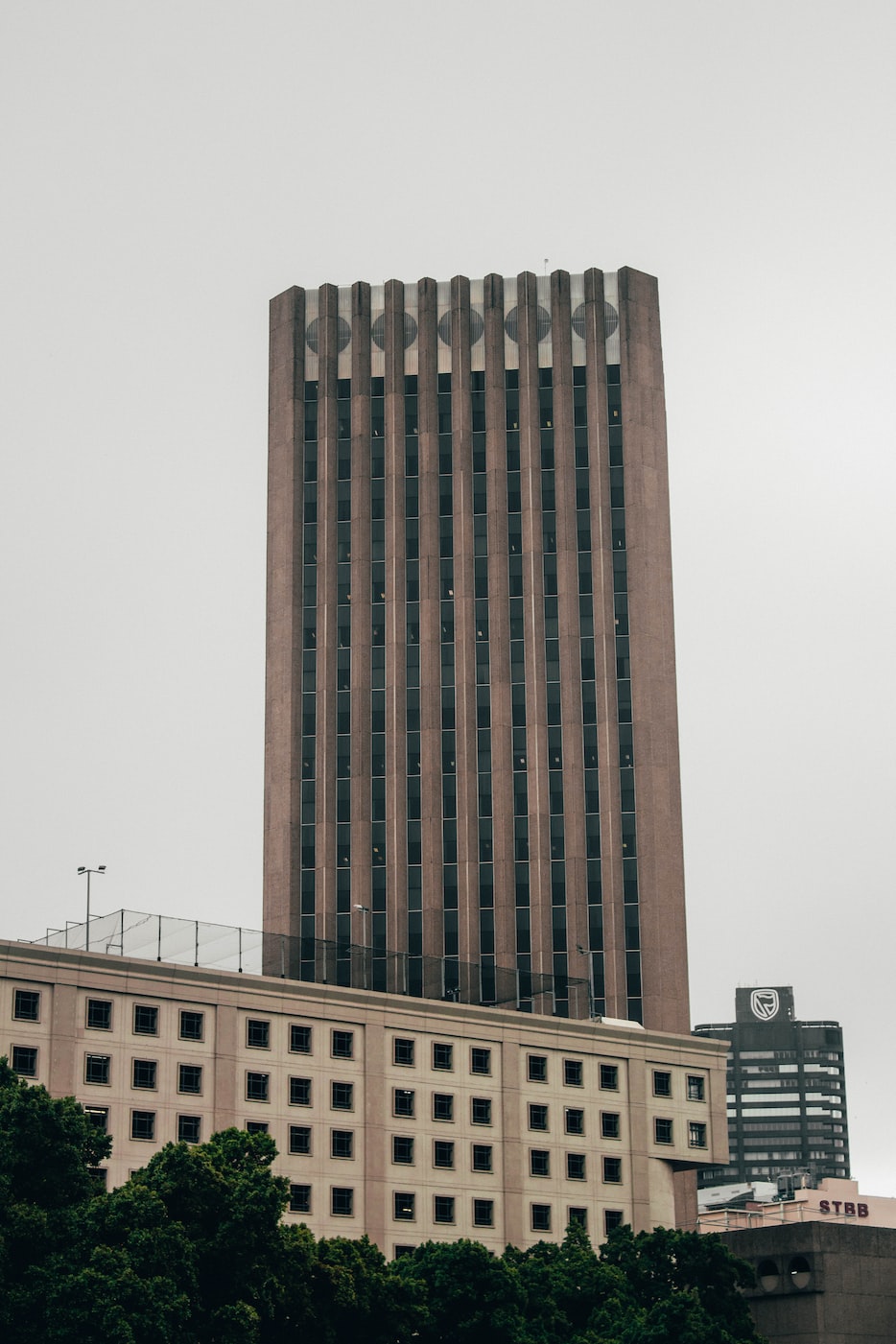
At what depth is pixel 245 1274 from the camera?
83.2 meters

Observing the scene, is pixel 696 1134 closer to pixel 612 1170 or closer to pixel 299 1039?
pixel 612 1170

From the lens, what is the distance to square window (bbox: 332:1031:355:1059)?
388ft

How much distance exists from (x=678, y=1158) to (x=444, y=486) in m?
67.3

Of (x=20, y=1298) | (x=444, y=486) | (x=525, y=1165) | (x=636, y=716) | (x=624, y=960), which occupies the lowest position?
(x=20, y=1298)

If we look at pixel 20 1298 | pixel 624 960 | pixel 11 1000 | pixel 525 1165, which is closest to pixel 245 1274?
pixel 20 1298

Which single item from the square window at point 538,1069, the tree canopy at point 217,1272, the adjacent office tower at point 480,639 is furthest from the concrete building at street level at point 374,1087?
the adjacent office tower at point 480,639

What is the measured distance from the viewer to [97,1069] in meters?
109

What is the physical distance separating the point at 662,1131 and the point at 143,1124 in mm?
35046

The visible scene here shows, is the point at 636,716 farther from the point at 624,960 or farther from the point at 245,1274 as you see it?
the point at 245,1274

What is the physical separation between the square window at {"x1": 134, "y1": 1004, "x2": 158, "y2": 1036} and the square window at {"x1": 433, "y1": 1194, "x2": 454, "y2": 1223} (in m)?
19.9

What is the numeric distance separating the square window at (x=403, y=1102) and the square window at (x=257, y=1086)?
8.24 meters

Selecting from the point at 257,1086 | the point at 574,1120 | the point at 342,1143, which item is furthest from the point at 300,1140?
the point at 574,1120

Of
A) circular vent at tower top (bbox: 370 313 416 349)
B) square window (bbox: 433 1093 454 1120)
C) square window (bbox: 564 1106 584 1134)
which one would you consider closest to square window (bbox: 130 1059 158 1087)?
square window (bbox: 433 1093 454 1120)

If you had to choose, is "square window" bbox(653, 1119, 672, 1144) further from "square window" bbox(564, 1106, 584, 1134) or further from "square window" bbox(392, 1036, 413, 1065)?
"square window" bbox(392, 1036, 413, 1065)
